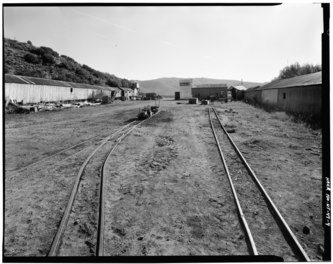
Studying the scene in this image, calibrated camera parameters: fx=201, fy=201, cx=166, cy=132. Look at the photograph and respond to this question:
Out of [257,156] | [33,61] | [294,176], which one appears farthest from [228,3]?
[33,61]

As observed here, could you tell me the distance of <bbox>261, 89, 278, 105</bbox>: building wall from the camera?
25945mm

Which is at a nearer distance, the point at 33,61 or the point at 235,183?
the point at 235,183

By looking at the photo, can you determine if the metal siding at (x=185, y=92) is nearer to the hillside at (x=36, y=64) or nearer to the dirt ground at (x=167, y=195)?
the hillside at (x=36, y=64)

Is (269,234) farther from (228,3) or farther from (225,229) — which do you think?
(228,3)

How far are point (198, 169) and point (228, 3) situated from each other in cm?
500

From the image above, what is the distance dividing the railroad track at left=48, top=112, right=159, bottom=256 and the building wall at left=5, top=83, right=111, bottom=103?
22.1 meters

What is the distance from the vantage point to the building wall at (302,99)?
15086mm

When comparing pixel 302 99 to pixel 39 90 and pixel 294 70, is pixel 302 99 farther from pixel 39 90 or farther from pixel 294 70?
pixel 294 70

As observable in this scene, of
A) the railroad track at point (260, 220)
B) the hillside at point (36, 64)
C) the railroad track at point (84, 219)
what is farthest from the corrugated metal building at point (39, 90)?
the railroad track at point (260, 220)

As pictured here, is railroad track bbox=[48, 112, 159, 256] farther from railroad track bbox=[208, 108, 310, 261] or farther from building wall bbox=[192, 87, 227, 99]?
building wall bbox=[192, 87, 227, 99]

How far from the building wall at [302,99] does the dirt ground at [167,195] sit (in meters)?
6.85

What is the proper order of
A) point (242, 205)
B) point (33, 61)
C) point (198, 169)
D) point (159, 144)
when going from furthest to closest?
point (33, 61) → point (159, 144) → point (198, 169) → point (242, 205)

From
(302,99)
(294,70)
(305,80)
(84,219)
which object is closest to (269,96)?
(305,80)

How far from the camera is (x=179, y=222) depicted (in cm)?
434
